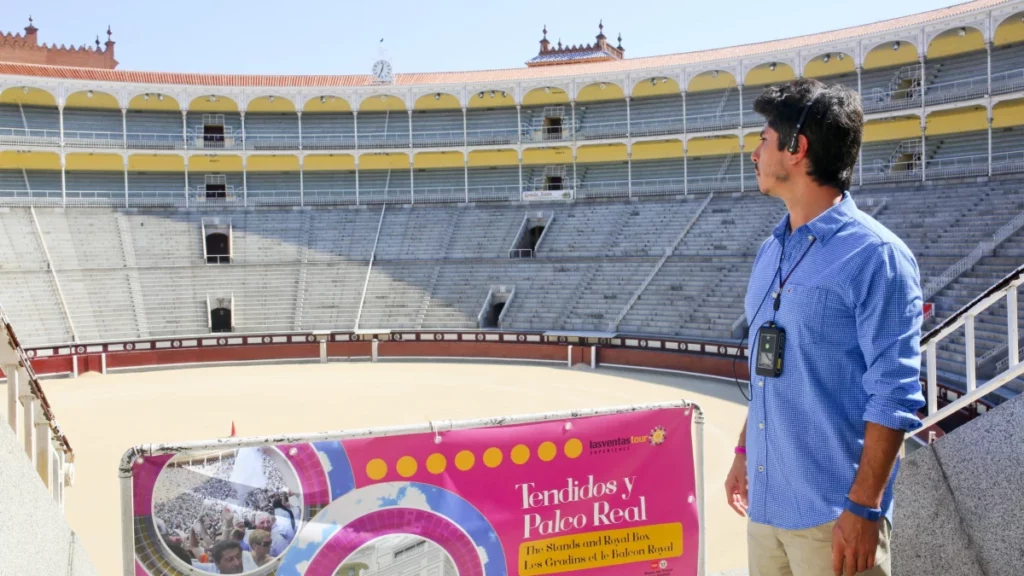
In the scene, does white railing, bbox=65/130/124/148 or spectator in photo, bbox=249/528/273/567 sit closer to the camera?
spectator in photo, bbox=249/528/273/567

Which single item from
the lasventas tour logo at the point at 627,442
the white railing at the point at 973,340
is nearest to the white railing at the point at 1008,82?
the white railing at the point at 973,340

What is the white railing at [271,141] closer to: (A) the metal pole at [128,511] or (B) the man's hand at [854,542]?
(A) the metal pole at [128,511]

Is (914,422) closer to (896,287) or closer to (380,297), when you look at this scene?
(896,287)

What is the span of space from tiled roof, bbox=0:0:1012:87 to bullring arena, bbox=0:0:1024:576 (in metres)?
0.22

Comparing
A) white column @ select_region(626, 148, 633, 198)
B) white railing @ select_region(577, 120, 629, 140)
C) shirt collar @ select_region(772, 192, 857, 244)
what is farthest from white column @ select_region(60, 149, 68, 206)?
shirt collar @ select_region(772, 192, 857, 244)

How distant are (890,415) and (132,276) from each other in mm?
28785

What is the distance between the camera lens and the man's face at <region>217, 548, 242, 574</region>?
2791 millimetres

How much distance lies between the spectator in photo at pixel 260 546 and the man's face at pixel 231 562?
5 centimetres

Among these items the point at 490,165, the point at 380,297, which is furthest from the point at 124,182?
the point at 490,165

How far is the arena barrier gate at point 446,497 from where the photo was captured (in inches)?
109

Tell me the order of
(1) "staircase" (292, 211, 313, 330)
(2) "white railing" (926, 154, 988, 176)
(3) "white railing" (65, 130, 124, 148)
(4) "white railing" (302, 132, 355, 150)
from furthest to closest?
(4) "white railing" (302, 132, 355, 150), (3) "white railing" (65, 130, 124, 148), (1) "staircase" (292, 211, 313, 330), (2) "white railing" (926, 154, 988, 176)

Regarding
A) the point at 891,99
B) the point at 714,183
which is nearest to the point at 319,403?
the point at 714,183

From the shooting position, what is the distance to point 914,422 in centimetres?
214

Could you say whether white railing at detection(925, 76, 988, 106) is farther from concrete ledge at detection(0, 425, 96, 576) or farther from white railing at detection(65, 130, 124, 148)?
white railing at detection(65, 130, 124, 148)
